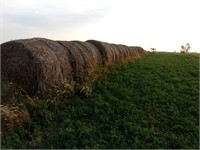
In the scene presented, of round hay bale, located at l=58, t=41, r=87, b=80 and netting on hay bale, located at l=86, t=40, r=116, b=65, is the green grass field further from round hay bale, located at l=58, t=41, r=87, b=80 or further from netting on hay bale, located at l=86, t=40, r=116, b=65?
netting on hay bale, located at l=86, t=40, r=116, b=65

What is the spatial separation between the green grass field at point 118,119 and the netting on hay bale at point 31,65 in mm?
406

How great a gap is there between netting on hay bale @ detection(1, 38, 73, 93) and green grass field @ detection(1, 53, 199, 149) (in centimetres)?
41

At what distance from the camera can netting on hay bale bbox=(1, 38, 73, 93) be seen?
809cm

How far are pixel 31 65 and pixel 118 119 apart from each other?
2090mm

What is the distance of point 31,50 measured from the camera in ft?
27.0

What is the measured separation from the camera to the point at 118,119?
26.2 ft

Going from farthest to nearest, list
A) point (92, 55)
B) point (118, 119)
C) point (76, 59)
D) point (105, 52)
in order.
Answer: point (105, 52) < point (92, 55) < point (76, 59) < point (118, 119)

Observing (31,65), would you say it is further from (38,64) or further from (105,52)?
(105,52)

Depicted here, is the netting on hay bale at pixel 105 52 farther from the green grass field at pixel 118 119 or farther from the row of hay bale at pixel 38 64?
the row of hay bale at pixel 38 64

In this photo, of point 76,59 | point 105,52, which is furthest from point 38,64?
point 105,52

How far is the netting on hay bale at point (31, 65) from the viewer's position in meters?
8.09

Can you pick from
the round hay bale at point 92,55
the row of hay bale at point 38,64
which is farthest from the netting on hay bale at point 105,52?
the row of hay bale at point 38,64

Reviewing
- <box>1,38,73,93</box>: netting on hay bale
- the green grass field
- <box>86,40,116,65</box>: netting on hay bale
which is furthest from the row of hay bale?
<box>86,40,116,65</box>: netting on hay bale

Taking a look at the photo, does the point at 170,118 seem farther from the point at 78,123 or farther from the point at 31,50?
the point at 31,50
